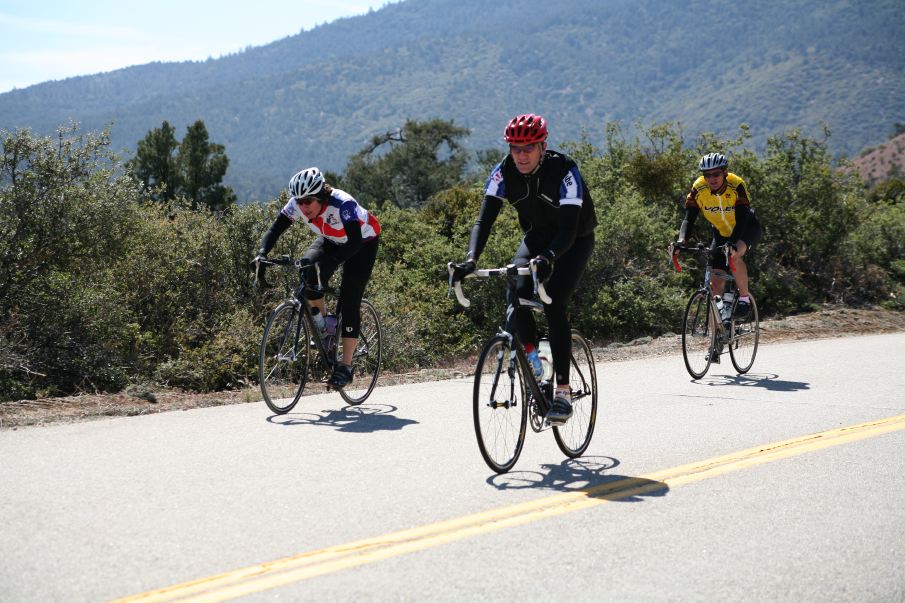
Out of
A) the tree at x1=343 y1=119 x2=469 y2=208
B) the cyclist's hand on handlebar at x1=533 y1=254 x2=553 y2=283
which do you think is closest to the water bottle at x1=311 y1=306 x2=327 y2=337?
the cyclist's hand on handlebar at x1=533 y1=254 x2=553 y2=283

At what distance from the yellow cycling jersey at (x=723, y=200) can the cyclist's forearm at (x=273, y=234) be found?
494 centimetres

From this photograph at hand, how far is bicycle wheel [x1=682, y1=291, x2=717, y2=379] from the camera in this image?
11062 mm

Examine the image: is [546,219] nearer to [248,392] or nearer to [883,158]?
[248,392]

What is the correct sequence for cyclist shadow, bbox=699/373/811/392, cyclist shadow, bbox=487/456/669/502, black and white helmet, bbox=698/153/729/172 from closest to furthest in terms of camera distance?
cyclist shadow, bbox=487/456/669/502
cyclist shadow, bbox=699/373/811/392
black and white helmet, bbox=698/153/729/172

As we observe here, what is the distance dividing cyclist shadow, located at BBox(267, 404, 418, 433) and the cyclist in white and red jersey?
355 millimetres

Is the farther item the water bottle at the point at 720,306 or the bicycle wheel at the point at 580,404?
the water bottle at the point at 720,306

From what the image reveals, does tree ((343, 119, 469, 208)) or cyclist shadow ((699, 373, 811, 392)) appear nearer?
cyclist shadow ((699, 373, 811, 392))

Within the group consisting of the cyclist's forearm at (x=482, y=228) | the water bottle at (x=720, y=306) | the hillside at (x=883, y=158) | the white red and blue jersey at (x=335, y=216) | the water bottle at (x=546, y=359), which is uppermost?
the hillside at (x=883, y=158)

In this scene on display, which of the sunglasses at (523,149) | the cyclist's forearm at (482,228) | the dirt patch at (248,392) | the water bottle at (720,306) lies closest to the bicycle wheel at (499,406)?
the cyclist's forearm at (482,228)

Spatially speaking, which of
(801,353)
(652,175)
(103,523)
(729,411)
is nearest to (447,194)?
(652,175)

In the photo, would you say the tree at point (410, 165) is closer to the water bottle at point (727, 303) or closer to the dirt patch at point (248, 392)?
the dirt patch at point (248, 392)

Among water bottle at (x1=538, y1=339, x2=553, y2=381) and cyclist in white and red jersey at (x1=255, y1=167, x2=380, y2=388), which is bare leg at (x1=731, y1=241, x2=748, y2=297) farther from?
water bottle at (x1=538, y1=339, x2=553, y2=381)

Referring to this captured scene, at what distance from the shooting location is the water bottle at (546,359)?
21.0 ft

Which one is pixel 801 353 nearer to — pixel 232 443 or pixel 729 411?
pixel 729 411
